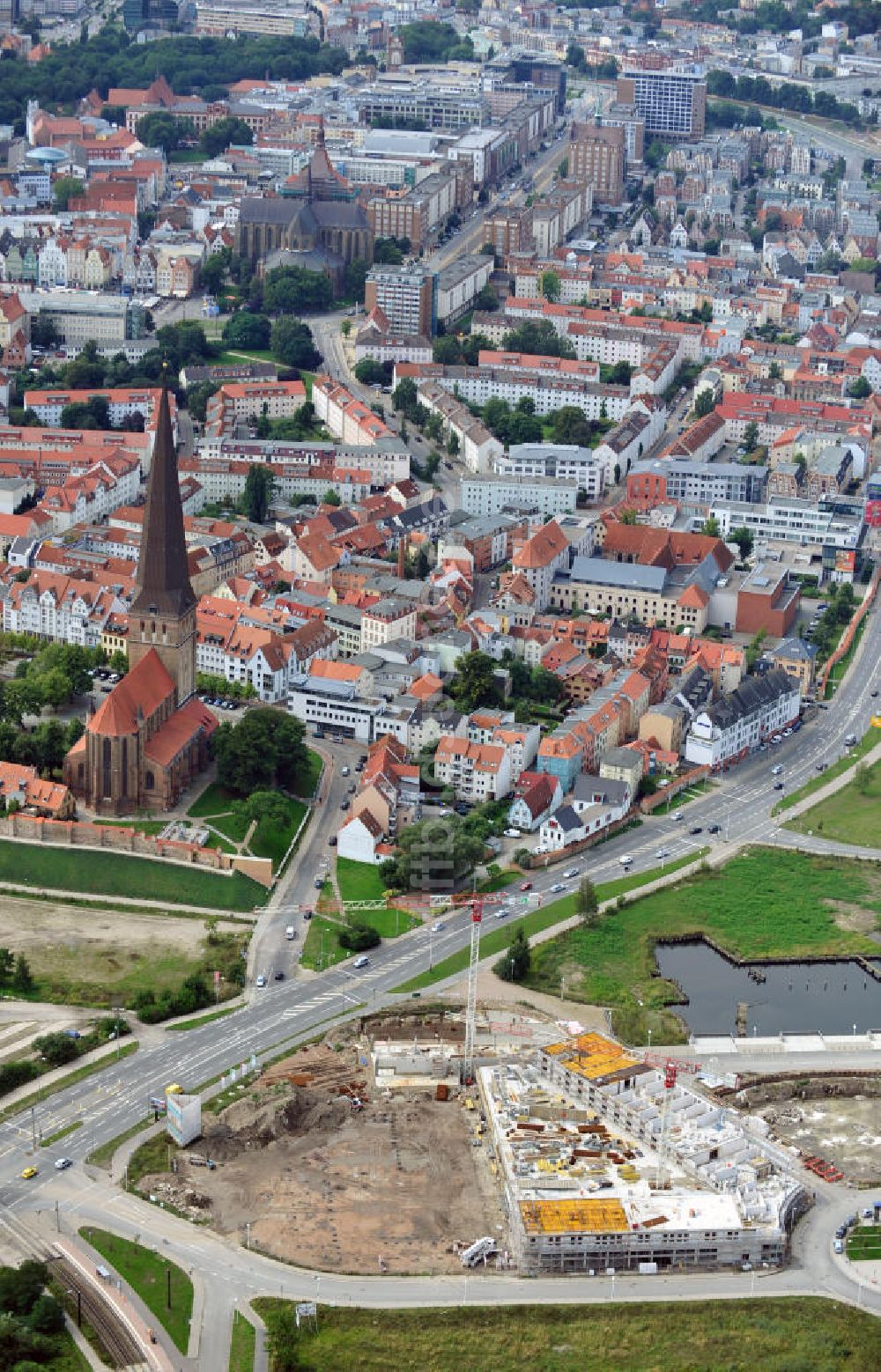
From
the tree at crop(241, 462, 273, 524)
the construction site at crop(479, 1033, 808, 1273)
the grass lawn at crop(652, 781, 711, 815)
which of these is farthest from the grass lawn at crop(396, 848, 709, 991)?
the tree at crop(241, 462, 273, 524)

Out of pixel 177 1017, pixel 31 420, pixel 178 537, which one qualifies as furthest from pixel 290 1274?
pixel 31 420

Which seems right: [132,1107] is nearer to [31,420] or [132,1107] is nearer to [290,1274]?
[290,1274]

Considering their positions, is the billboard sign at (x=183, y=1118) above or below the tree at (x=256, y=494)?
below

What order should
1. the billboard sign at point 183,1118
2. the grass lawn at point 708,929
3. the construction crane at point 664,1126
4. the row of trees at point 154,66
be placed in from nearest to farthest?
the construction crane at point 664,1126, the billboard sign at point 183,1118, the grass lawn at point 708,929, the row of trees at point 154,66

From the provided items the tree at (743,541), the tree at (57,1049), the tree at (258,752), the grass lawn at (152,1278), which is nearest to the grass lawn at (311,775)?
the tree at (258,752)

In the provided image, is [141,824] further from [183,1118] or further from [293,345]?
[293,345]

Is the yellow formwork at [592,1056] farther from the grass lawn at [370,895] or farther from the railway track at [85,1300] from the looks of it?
the railway track at [85,1300]
